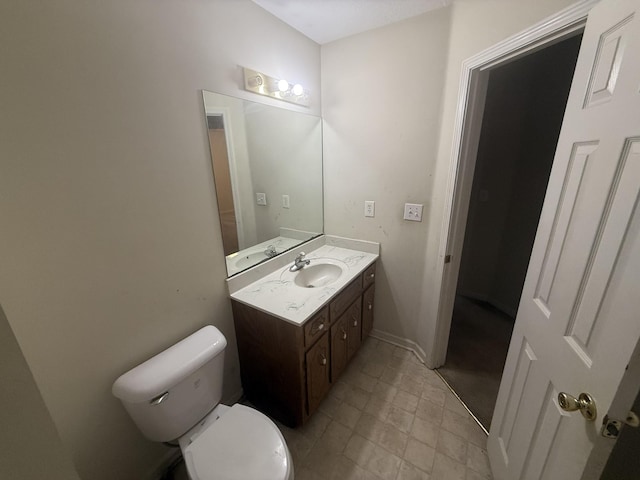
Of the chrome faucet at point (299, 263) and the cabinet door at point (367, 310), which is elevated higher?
the chrome faucet at point (299, 263)

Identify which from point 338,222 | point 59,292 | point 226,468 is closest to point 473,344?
point 338,222

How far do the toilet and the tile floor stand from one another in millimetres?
483

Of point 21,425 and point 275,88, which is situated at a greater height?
point 275,88

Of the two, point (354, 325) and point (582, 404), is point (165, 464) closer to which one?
point (354, 325)

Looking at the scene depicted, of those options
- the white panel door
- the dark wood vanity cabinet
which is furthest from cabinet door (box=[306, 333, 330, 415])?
the white panel door

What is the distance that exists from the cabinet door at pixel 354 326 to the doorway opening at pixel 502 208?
25.6 inches

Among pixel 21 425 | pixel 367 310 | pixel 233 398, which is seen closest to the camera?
pixel 21 425

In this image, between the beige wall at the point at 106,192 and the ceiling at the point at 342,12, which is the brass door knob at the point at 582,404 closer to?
the beige wall at the point at 106,192

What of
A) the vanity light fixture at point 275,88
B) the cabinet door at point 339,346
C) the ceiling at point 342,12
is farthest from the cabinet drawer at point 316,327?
the ceiling at point 342,12

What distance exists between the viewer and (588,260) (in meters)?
0.71

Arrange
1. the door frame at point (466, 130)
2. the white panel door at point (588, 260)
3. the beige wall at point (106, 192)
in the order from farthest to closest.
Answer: the door frame at point (466, 130)
the beige wall at point (106, 192)
the white panel door at point (588, 260)

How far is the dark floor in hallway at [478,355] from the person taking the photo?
1.65 m

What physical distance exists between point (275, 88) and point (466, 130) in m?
1.10

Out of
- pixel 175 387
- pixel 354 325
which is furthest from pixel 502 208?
pixel 175 387
